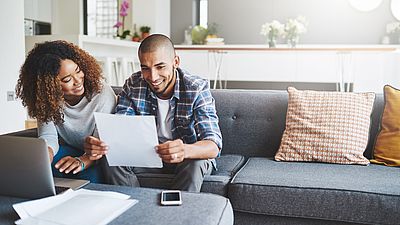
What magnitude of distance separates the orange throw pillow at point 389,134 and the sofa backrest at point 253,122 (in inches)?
6.0

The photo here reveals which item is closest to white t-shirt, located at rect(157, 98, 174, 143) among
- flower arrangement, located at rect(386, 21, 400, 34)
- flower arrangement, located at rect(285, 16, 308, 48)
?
flower arrangement, located at rect(285, 16, 308, 48)

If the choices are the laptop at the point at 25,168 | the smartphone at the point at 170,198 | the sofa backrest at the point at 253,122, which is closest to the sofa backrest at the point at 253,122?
the sofa backrest at the point at 253,122

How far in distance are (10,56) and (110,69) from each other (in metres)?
1.10

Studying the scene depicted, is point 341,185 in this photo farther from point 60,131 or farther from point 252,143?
point 60,131

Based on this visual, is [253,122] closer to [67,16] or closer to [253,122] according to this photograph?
[253,122]

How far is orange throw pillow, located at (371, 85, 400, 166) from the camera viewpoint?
→ 7.22 ft

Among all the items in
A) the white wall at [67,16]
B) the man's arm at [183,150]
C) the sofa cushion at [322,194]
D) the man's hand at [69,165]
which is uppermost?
the white wall at [67,16]

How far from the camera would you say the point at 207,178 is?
1.99 metres

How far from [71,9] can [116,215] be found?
5.97 meters

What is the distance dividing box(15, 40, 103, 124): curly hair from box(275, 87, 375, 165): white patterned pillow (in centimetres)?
101

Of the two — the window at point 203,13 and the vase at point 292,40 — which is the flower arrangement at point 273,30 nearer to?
the vase at point 292,40

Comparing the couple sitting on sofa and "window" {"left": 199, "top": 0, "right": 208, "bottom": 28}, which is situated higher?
"window" {"left": 199, "top": 0, "right": 208, "bottom": 28}

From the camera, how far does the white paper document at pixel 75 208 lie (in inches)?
49.2

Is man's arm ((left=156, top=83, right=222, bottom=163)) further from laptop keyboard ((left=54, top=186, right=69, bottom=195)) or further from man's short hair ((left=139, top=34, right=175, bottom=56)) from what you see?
laptop keyboard ((left=54, top=186, right=69, bottom=195))
